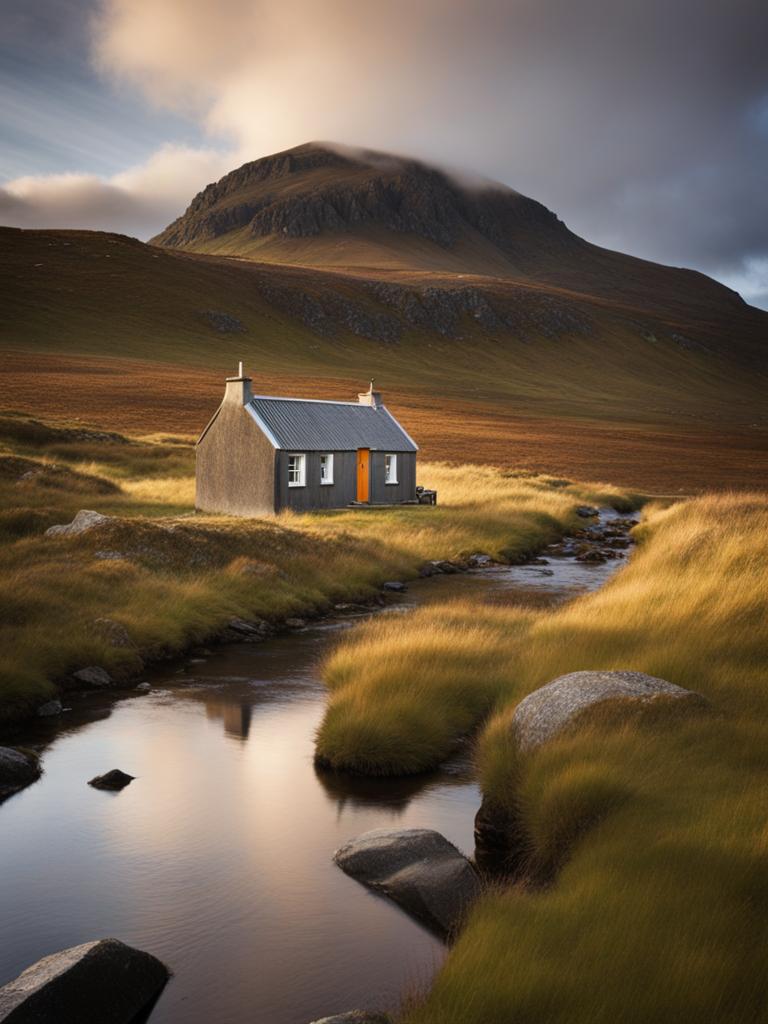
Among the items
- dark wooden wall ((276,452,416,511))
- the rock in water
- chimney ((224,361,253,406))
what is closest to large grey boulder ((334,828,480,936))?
the rock in water

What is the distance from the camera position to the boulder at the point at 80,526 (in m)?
24.9

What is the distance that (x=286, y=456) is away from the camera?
37.8 metres

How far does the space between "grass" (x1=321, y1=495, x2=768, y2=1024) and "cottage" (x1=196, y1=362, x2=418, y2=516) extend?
2223 centimetres

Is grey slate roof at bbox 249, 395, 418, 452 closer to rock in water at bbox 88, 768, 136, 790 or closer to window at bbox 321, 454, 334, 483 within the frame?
window at bbox 321, 454, 334, 483

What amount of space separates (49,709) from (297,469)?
24695 mm

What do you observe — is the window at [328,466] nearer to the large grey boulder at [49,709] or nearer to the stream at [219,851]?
the stream at [219,851]

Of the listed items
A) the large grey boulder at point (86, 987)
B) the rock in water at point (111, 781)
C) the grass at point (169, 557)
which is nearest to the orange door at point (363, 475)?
the grass at point (169, 557)

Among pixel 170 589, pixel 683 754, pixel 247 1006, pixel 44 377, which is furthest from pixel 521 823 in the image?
pixel 44 377

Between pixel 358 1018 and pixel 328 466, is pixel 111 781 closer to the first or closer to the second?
pixel 358 1018

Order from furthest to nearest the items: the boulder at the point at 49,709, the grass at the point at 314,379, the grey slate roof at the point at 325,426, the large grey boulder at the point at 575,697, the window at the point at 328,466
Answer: the grass at the point at 314,379, the window at the point at 328,466, the grey slate roof at the point at 325,426, the boulder at the point at 49,709, the large grey boulder at the point at 575,697

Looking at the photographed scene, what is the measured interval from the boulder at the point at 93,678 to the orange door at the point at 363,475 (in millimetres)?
26159

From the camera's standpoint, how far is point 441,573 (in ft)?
98.2

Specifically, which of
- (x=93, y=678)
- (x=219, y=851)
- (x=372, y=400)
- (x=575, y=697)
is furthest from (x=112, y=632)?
(x=372, y=400)

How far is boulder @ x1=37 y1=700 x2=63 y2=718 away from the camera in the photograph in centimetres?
1480
